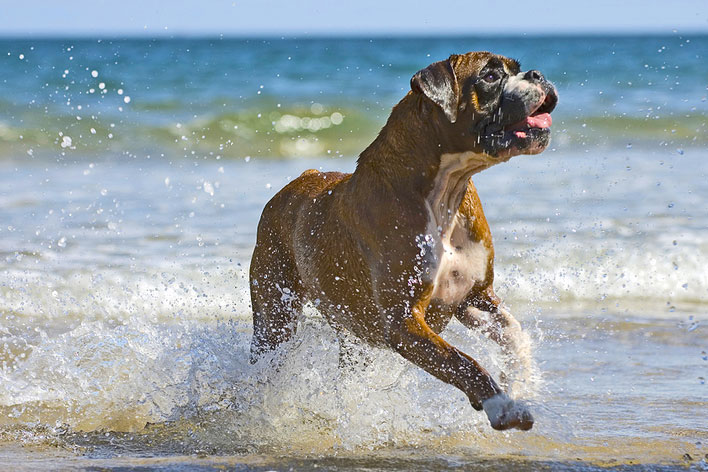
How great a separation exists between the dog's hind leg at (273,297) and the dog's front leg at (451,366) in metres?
0.97

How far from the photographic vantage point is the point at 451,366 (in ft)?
12.5

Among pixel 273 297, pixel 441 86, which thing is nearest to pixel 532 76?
pixel 441 86

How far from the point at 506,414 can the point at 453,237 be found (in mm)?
813

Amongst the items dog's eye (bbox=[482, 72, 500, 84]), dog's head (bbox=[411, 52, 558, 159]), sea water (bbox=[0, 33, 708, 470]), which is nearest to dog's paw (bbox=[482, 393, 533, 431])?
sea water (bbox=[0, 33, 708, 470])

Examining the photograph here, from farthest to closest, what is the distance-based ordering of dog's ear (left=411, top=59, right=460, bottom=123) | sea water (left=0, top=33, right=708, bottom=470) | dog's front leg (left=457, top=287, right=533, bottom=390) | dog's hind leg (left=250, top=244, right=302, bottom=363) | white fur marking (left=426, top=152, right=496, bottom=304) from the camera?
1. dog's hind leg (left=250, top=244, right=302, bottom=363)
2. dog's front leg (left=457, top=287, right=533, bottom=390)
3. sea water (left=0, top=33, right=708, bottom=470)
4. white fur marking (left=426, top=152, right=496, bottom=304)
5. dog's ear (left=411, top=59, right=460, bottom=123)

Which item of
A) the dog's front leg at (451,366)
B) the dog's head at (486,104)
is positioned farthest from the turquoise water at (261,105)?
the dog's front leg at (451,366)

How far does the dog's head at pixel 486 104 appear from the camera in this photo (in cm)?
385

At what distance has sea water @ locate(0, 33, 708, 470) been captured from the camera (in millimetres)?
4227

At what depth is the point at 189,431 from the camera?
4441mm

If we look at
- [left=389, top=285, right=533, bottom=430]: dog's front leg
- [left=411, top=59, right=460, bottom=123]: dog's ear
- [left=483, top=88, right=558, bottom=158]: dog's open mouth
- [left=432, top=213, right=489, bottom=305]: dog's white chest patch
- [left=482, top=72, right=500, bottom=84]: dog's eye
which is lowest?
[left=389, top=285, right=533, bottom=430]: dog's front leg

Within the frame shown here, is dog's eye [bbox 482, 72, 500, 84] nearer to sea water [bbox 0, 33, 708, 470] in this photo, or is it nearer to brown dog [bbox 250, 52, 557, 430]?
brown dog [bbox 250, 52, 557, 430]

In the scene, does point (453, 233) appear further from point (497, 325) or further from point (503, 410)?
point (503, 410)

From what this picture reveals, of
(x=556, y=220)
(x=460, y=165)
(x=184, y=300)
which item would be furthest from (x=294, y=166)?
(x=460, y=165)

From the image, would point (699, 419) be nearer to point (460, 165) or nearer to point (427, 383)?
point (427, 383)
